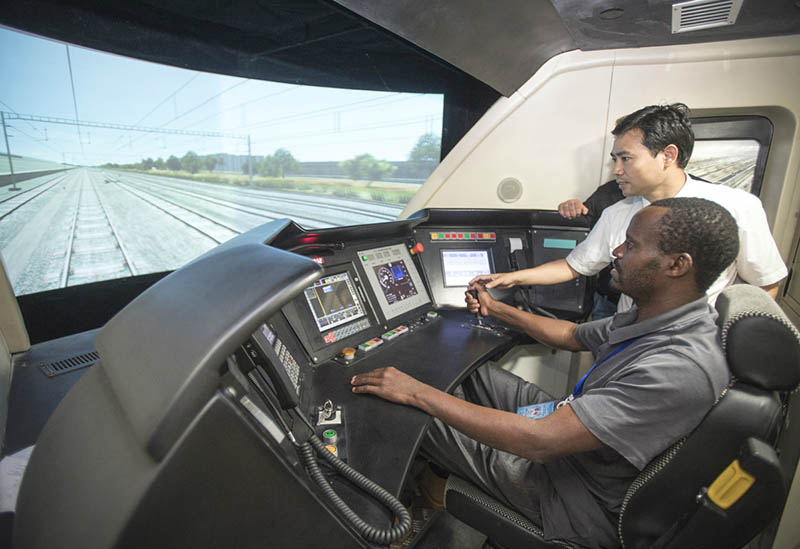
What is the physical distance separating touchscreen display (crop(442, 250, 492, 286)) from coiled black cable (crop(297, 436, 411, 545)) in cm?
139

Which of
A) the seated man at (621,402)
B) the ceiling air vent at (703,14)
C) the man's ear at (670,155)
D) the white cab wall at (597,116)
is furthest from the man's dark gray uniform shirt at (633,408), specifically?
the ceiling air vent at (703,14)

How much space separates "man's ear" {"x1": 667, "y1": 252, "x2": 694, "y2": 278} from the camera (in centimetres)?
103

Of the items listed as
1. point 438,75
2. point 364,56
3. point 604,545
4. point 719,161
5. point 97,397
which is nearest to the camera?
point 97,397

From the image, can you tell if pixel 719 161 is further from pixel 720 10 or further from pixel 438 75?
pixel 438 75

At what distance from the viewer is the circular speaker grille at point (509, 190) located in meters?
2.54

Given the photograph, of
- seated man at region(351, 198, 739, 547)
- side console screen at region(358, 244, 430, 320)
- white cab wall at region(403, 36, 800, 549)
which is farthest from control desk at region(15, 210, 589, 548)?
white cab wall at region(403, 36, 800, 549)

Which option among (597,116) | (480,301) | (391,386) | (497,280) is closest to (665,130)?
(597,116)

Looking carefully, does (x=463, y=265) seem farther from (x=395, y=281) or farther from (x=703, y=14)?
(x=703, y=14)

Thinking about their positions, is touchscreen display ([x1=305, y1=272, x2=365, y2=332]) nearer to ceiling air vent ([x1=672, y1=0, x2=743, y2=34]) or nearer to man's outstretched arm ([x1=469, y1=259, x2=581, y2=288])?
man's outstretched arm ([x1=469, y1=259, x2=581, y2=288])

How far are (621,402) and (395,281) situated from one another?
3.78 ft

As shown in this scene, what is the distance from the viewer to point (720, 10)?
1728 millimetres

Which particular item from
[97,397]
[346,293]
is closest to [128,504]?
[97,397]

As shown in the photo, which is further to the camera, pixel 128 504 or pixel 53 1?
pixel 53 1

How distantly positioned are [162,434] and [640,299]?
122 cm
